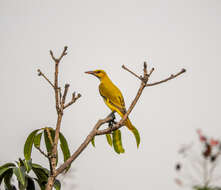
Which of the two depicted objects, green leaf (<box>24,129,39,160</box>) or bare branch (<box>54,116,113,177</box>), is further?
green leaf (<box>24,129,39,160</box>)

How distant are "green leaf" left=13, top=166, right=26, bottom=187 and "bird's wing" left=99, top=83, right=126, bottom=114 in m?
2.09

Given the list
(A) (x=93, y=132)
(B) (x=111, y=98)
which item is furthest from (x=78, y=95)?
(B) (x=111, y=98)

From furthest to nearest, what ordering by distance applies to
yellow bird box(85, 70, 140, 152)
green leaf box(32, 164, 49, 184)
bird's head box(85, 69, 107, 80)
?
1. bird's head box(85, 69, 107, 80)
2. yellow bird box(85, 70, 140, 152)
3. green leaf box(32, 164, 49, 184)

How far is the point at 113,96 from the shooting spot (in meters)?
4.59

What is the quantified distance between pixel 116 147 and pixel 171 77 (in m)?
0.76

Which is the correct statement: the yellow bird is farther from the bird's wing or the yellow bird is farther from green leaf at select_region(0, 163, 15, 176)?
green leaf at select_region(0, 163, 15, 176)

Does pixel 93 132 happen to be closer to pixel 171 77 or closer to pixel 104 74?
pixel 171 77

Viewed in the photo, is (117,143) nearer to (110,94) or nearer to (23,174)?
(23,174)

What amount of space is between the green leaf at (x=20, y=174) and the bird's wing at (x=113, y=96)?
82.2 inches

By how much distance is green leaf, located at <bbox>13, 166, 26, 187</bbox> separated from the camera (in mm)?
2074

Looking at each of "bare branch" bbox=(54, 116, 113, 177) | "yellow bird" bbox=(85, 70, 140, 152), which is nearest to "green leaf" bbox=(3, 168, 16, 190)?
"bare branch" bbox=(54, 116, 113, 177)

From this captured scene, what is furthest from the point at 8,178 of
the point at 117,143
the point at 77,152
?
the point at 117,143

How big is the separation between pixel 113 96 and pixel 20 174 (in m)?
2.60

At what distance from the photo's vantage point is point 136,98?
2.14m
